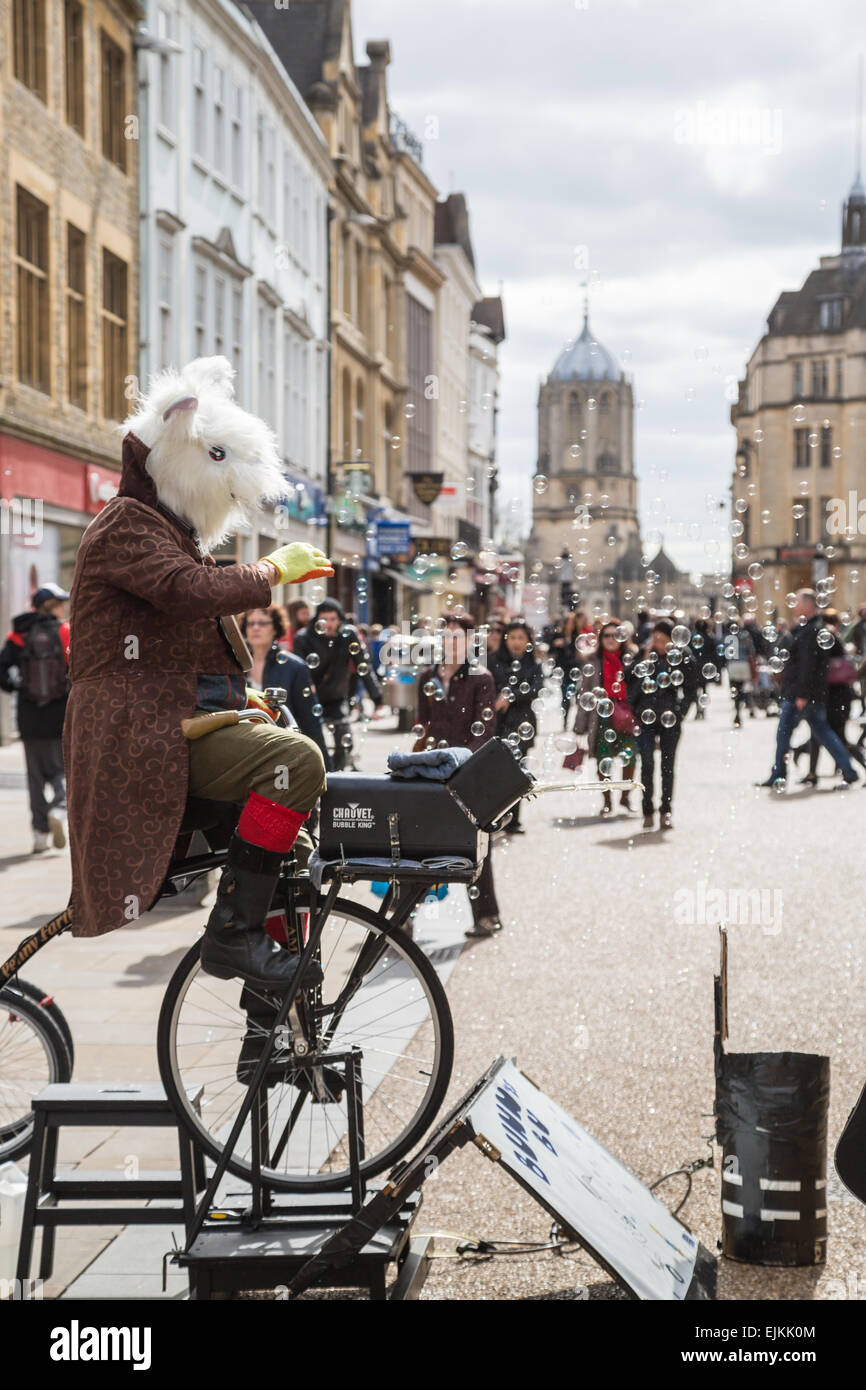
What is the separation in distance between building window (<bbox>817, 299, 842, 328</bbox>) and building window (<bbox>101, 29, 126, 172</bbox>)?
36.7 metres

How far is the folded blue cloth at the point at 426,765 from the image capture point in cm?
410

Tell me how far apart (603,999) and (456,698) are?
1664mm

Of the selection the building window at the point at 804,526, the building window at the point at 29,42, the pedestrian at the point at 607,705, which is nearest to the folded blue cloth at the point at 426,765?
the pedestrian at the point at 607,705

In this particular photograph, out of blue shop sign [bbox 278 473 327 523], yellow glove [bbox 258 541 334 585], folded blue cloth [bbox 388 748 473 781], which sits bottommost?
folded blue cloth [bbox 388 748 473 781]

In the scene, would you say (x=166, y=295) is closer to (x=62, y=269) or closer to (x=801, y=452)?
(x=62, y=269)

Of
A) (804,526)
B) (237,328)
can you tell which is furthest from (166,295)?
(804,526)

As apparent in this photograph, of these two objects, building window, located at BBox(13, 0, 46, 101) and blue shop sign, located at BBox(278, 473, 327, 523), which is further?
blue shop sign, located at BBox(278, 473, 327, 523)

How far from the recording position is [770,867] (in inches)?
445

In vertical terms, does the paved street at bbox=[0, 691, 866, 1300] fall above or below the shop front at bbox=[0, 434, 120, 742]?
below

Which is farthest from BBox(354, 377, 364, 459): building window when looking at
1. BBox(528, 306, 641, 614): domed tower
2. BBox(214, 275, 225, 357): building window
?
BBox(528, 306, 641, 614): domed tower

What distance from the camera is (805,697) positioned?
56.6ft

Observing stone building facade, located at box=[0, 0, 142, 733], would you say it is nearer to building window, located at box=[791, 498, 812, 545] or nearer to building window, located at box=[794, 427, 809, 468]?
building window, located at box=[791, 498, 812, 545]

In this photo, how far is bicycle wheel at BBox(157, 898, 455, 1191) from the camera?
13.7 ft

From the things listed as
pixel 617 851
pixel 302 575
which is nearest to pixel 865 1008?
pixel 302 575
